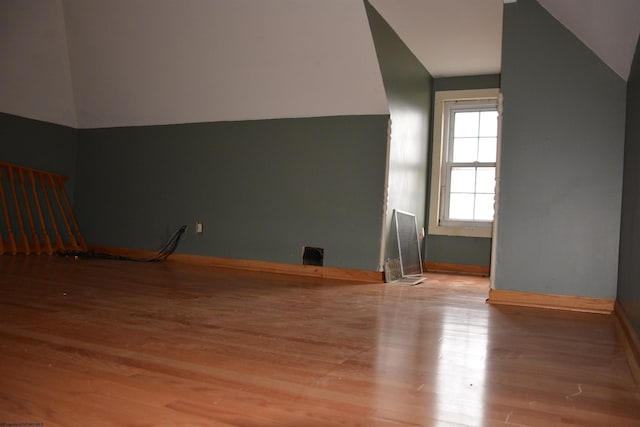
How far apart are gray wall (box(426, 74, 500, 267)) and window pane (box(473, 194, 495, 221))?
272 millimetres

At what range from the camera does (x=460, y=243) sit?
6.59 meters

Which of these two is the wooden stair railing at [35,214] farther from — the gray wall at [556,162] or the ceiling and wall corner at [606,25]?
the ceiling and wall corner at [606,25]

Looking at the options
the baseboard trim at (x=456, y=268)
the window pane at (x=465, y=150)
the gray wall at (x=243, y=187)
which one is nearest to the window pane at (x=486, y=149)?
the window pane at (x=465, y=150)

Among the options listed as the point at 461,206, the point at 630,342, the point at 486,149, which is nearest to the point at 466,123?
the point at 486,149

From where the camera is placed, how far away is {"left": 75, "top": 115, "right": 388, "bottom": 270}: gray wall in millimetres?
5090

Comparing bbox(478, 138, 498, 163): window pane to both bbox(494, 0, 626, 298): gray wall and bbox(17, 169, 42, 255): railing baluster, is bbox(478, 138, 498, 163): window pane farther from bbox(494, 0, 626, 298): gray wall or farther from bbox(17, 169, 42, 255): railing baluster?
bbox(17, 169, 42, 255): railing baluster

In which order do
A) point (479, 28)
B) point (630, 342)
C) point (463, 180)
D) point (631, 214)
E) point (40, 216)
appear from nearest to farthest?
point (630, 342), point (631, 214), point (479, 28), point (40, 216), point (463, 180)

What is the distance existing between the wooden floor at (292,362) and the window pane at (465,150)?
340 centimetres

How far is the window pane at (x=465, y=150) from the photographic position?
662 centimetres

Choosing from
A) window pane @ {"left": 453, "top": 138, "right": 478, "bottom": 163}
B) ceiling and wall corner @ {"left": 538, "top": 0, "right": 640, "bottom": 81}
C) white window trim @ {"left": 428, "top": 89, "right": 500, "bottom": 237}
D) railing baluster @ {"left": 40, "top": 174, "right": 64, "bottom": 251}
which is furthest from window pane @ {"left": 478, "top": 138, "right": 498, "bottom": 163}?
railing baluster @ {"left": 40, "top": 174, "right": 64, "bottom": 251}

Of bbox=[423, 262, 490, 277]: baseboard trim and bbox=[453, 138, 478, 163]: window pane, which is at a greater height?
bbox=[453, 138, 478, 163]: window pane

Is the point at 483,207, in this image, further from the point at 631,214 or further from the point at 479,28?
the point at 631,214

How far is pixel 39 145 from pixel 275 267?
3.26 meters

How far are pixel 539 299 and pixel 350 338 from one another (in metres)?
2.09
